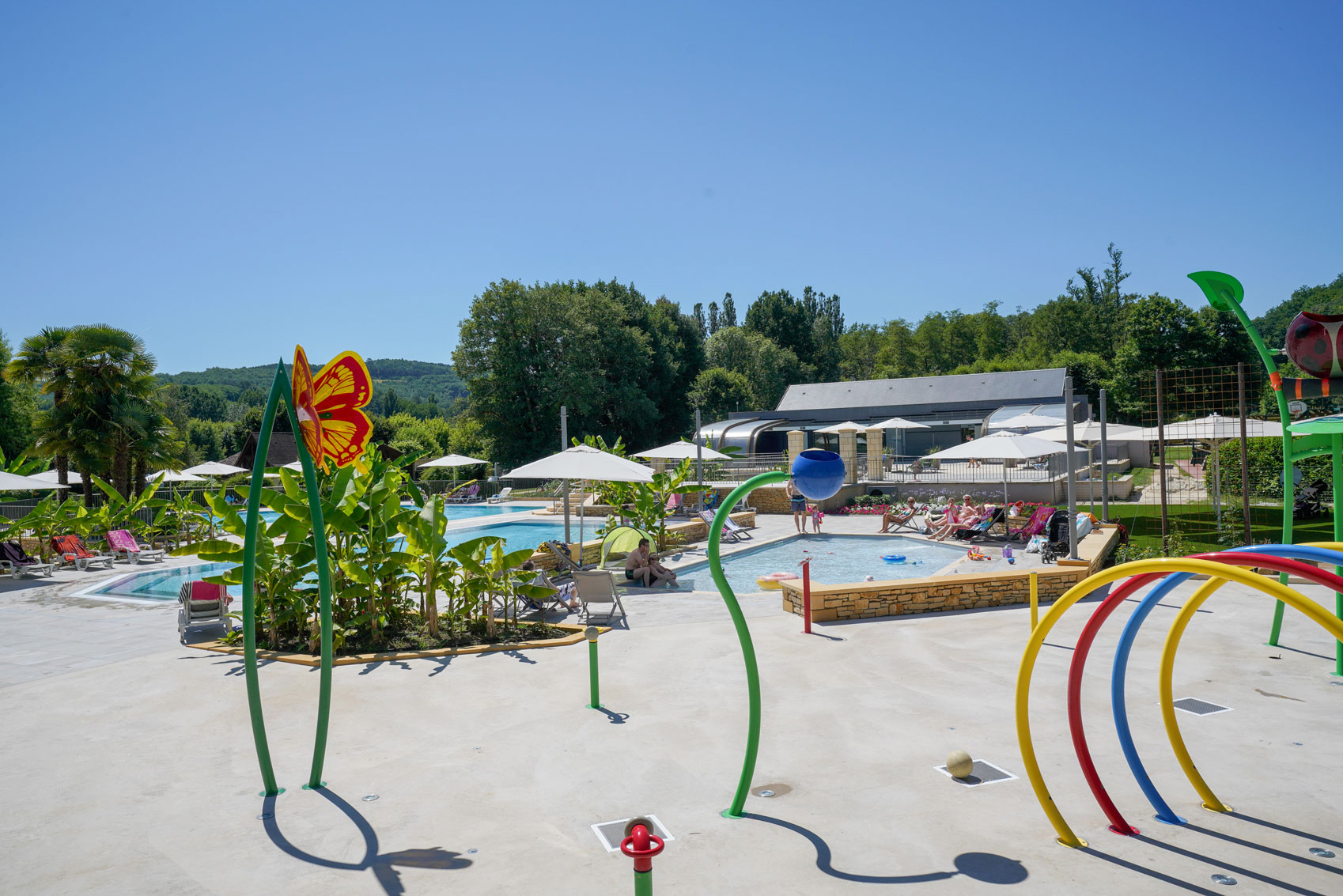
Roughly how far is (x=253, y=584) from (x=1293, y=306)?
118080mm

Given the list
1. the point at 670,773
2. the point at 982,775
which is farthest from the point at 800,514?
the point at 670,773

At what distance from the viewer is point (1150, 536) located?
15.9 metres

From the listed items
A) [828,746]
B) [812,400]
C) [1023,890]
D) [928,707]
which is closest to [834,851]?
[1023,890]

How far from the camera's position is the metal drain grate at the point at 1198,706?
21.0 feet

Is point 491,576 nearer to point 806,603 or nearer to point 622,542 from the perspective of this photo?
point 806,603

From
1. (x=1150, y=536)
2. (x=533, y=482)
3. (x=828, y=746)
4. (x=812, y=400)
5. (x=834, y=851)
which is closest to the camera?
(x=834, y=851)

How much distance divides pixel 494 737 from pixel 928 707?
11.5ft

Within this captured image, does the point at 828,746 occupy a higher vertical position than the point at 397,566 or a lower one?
lower

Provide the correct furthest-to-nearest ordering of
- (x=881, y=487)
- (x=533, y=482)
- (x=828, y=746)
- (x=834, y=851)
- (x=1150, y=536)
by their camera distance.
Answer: (x=533, y=482) → (x=881, y=487) → (x=1150, y=536) → (x=828, y=746) → (x=834, y=851)

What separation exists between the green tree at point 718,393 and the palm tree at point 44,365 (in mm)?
42226

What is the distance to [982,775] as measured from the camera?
531 centimetres

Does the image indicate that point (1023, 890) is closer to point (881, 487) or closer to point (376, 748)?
point (376, 748)

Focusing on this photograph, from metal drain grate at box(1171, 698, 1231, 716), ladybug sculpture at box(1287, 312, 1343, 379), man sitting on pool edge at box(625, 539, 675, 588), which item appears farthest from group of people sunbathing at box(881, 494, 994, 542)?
metal drain grate at box(1171, 698, 1231, 716)

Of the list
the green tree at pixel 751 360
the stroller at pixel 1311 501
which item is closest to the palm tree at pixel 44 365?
the stroller at pixel 1311 501
